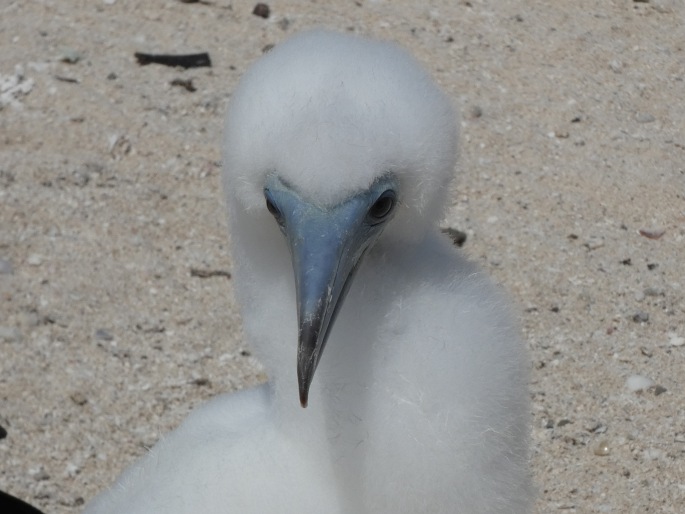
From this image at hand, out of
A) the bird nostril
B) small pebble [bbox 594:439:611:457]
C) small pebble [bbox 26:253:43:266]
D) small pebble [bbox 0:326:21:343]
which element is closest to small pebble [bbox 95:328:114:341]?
small pebble [bbox 0:326:21:343]

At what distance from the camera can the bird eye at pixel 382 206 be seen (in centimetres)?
250

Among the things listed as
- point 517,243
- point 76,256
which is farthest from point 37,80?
point 517,243

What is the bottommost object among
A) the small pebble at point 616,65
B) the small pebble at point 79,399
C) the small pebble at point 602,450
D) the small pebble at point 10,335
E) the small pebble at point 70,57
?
the small pebble at point 70,57

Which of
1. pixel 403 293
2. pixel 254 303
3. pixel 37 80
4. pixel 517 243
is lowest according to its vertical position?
pixel 37 80

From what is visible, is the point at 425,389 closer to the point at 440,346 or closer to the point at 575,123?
the point at 440,346

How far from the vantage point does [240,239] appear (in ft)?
9.02

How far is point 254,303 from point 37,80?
3.41 metres

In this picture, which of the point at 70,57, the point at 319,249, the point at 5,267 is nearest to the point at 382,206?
the point at 319,249

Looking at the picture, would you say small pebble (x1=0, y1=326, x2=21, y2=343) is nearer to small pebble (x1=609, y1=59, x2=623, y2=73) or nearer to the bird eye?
the bird eye

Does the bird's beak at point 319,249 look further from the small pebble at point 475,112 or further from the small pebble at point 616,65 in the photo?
the small pebble at point 616,65

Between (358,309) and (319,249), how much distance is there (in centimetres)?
26

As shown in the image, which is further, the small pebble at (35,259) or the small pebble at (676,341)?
the small pebble at (35,259)

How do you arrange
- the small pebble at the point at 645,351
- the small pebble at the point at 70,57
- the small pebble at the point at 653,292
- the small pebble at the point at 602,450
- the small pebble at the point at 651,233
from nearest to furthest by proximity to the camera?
1. the small pebble at the point at 602,450
2. the small pebble at the point at 645,351
3. the small pebble at the point at 653,292
4. the small pebble at the point at 651,233
5. the small pebble at the point at 70,57

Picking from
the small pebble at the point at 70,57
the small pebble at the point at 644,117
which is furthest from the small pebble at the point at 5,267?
the small pebble at the point at 644,117
